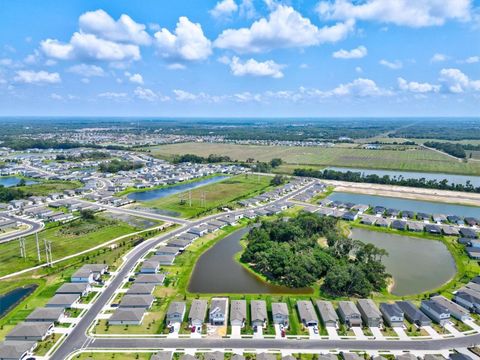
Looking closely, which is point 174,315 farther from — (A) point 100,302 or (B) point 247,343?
(A) point 100,302

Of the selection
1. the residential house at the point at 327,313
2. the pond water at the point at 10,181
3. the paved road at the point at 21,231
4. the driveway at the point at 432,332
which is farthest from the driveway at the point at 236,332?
the pond water at the point at 10,181

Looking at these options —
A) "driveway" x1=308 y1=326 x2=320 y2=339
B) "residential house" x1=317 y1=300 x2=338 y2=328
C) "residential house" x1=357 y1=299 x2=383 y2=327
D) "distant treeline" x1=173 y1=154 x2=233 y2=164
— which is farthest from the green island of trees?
"distant treeline" x1=173 y1=154 x2=233 y2=164

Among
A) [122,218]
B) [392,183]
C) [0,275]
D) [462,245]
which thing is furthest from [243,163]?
[0,275]

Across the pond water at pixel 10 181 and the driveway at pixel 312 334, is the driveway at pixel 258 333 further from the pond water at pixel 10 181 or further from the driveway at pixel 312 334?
the pond water at pixel 10 181

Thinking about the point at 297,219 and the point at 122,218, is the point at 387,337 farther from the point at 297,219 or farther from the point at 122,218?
the point at 122,218

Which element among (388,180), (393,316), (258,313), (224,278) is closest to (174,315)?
(258,313)
